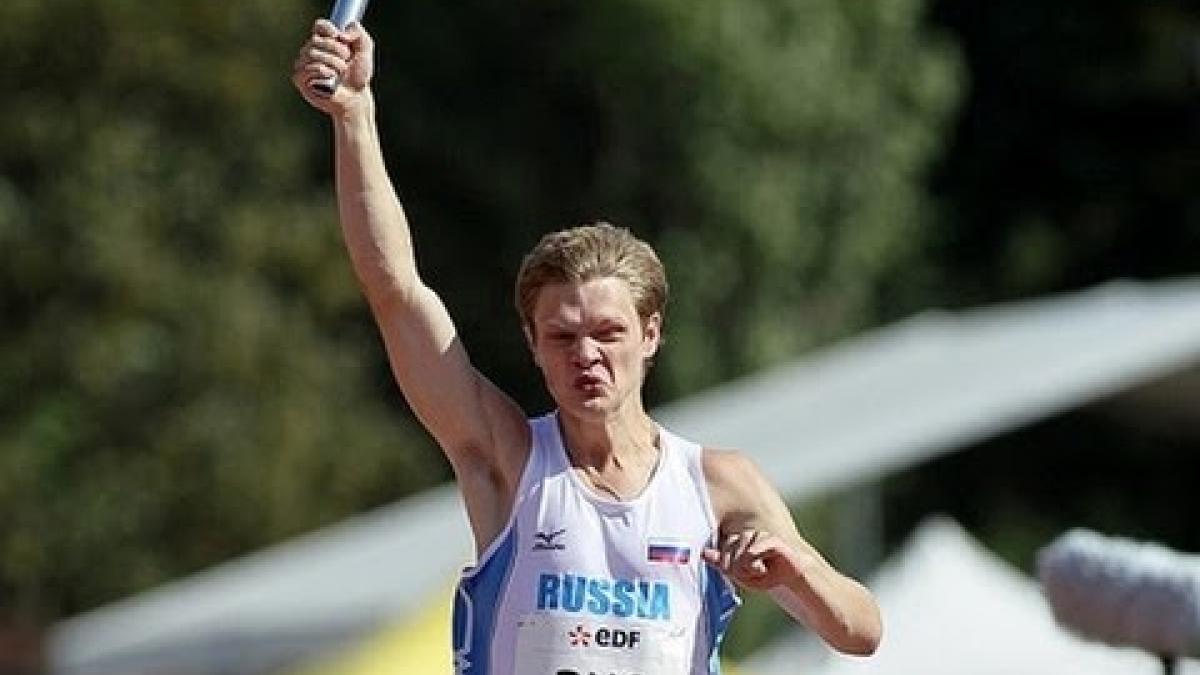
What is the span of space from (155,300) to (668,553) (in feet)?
57.6

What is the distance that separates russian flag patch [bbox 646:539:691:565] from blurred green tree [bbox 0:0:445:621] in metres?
17.1

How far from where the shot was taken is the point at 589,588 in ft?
18.3

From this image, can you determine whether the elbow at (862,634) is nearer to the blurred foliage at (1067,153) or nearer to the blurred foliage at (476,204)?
the blurred foliage at (476,204)

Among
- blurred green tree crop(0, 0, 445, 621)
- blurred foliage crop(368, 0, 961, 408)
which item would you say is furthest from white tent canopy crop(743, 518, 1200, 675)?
blurred foliage crop(368, 0, 961, 408)

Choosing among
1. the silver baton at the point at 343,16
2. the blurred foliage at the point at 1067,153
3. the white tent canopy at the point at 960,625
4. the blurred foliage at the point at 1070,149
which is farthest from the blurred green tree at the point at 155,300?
A: the silver baton at the point at 343,16

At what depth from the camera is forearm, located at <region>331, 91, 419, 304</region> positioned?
5.67 meters

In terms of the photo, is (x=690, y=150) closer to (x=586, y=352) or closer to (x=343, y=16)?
(x=343, y=16)

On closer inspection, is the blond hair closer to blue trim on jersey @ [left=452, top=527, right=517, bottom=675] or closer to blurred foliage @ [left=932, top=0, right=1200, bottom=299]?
blue trim on jersey @ [left=452, top=527, right=517, bottom=675]

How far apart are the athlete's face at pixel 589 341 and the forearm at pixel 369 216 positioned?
21 cm

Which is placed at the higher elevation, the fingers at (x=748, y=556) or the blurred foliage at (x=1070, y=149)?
the blurred foliage at (x=1070, y=149)

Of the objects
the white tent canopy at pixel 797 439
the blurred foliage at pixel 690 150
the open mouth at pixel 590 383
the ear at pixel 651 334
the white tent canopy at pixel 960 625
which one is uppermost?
the blurred foliage at pixel 690 150

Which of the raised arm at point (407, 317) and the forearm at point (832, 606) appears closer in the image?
the forearm at point (832, 606)

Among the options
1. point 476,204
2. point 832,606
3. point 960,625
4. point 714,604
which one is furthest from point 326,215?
point 832,606

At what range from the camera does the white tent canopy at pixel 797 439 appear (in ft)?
50.3
